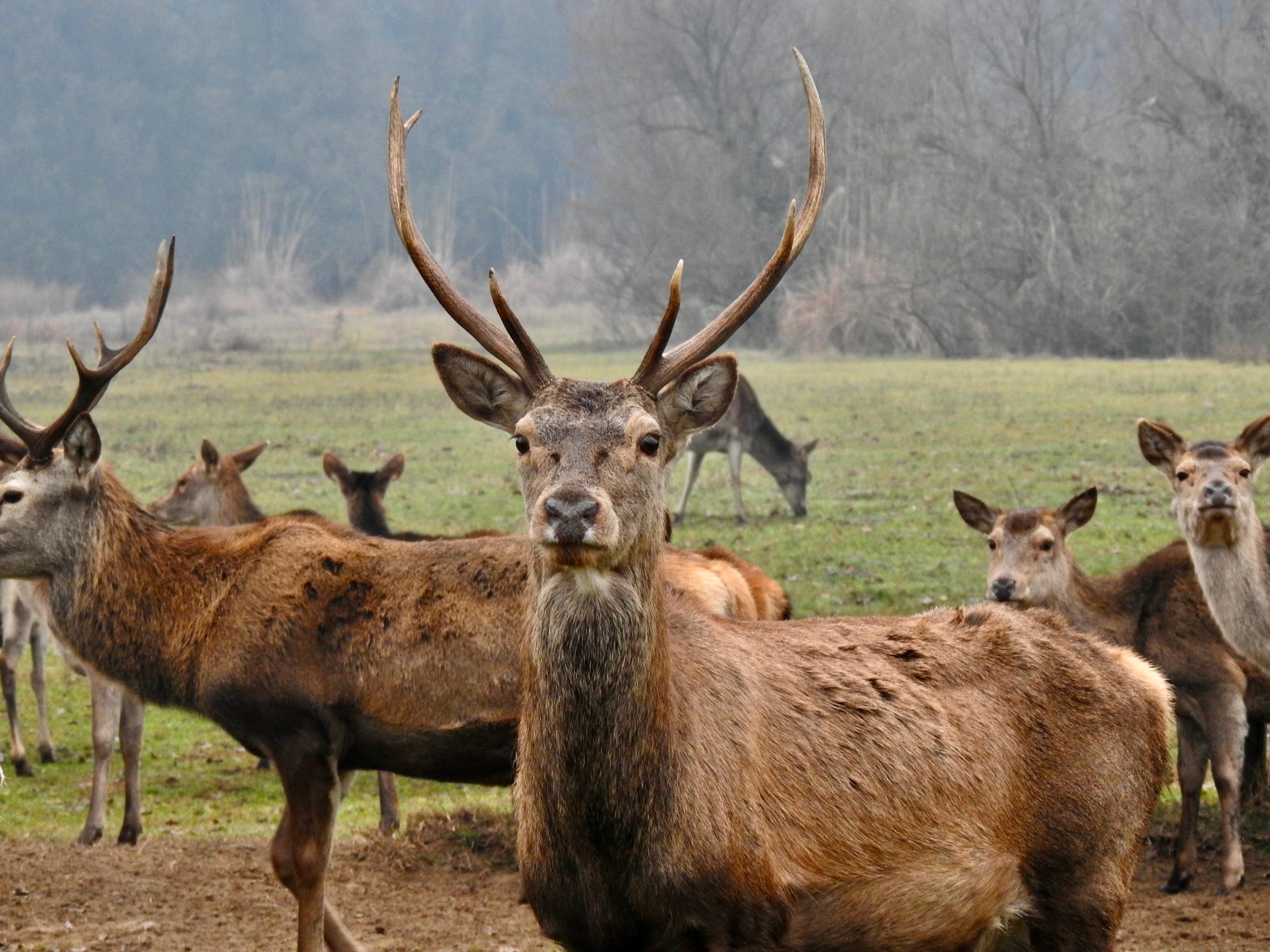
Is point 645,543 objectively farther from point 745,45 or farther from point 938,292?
point 745,45

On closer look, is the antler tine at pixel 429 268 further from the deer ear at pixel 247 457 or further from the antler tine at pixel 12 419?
the deer ear at pixel 247 457

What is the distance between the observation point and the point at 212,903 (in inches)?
286

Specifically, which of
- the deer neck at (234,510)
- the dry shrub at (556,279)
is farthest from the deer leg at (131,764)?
the dry shrub at (556,279)

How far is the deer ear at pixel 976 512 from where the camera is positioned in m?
9.30

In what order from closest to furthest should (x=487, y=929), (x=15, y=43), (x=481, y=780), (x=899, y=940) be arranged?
(x=899, y=940), (x=481, y=780), (x=487, y=929), (x=15, y=43)

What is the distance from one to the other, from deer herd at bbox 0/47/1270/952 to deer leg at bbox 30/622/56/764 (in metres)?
3.94

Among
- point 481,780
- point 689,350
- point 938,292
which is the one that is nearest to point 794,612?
point 481,780

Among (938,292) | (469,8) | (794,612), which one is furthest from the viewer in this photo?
(469,8)

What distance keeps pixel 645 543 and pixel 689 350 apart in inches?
31.1

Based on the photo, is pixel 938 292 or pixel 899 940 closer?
pixel 899 940

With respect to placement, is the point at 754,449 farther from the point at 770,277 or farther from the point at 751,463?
the point at 770,277

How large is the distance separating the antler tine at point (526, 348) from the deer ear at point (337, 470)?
6480mm

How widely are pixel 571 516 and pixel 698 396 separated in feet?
3.13

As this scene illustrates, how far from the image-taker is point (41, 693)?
1070 centimetres
